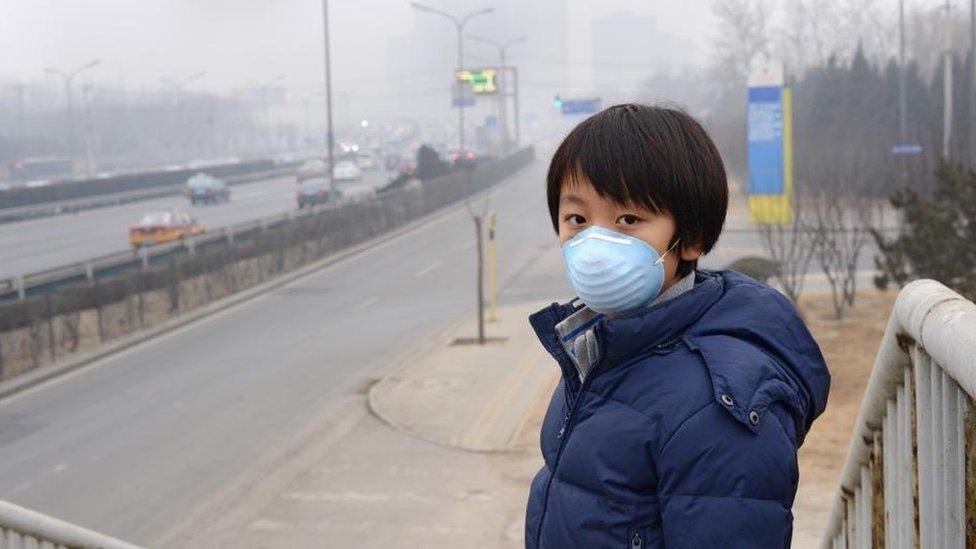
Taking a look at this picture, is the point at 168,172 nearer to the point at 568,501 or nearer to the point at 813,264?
the point at 813,264

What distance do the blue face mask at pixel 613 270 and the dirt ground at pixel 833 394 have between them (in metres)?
5.04

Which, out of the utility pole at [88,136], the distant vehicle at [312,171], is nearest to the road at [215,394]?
the distant vehicle at [312,171]

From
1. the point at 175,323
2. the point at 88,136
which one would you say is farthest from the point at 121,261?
the point at 88,136

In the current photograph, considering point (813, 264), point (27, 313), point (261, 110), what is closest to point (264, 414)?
point (27, 313)

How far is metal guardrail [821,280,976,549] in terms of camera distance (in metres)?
2.12

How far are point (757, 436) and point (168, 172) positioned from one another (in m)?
59.0

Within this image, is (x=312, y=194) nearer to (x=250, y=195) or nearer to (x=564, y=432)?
(x=250, y=195)

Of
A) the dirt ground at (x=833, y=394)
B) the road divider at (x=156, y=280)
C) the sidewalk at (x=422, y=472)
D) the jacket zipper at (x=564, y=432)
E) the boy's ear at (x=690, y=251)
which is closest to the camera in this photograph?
the jacket zipper at (x=564, y=432)

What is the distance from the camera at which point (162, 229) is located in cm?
3550

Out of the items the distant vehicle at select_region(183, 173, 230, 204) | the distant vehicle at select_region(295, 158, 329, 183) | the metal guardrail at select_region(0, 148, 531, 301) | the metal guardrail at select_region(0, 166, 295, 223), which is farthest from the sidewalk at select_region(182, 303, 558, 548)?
the distant vehicle at select_region(295, 158, 329, 183)

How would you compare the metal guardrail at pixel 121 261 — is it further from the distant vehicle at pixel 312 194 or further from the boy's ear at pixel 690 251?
the boy's ear at pixel 690 251

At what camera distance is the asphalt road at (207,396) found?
12.3 meters

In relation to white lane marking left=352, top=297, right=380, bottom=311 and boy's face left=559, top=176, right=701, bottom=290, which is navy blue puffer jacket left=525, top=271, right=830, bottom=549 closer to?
boy's face left=559, top=176, right=701, bottom=290

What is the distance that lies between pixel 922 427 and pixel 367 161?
75155 millimetres
